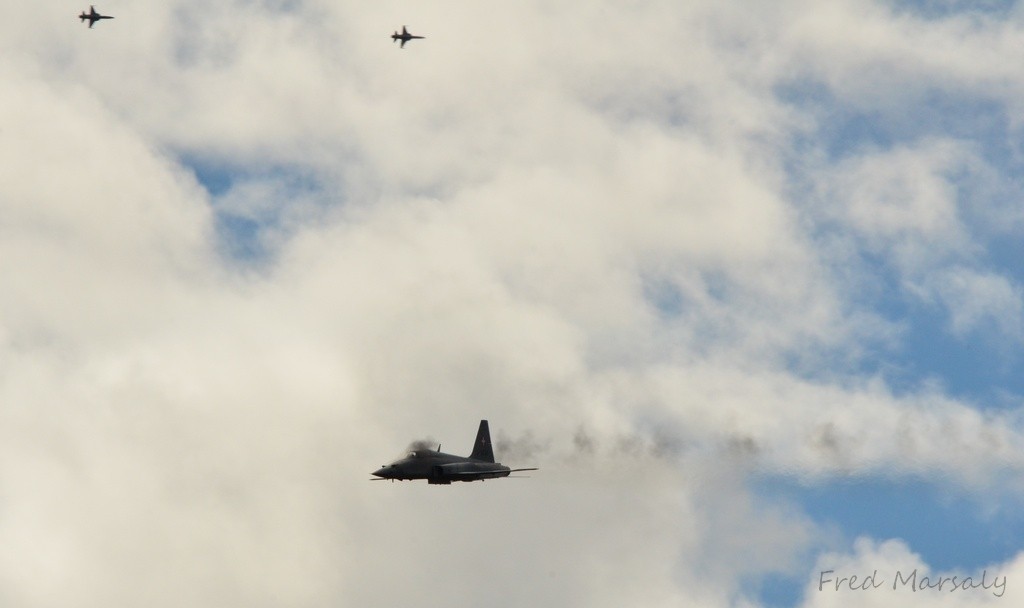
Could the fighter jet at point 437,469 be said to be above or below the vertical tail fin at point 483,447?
below

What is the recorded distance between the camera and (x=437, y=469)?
474ft

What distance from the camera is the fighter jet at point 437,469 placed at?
144m

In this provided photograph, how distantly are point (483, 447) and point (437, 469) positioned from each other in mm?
13464

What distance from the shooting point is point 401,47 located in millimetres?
199500

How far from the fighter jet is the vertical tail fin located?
23.0ft

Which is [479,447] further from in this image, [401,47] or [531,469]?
[401,47]

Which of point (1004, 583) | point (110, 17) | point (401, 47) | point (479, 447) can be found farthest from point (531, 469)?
point (110, 17)

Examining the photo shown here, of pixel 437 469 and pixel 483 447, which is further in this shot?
pixel 483 447

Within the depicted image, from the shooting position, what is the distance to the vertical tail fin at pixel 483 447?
15638 centimetres

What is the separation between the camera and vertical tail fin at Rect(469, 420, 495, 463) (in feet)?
513

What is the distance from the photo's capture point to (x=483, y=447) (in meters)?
157

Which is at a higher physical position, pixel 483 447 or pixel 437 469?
pixel 483 447

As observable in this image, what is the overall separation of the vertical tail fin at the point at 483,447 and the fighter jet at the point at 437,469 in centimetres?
701

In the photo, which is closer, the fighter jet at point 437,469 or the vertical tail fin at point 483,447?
the fighter jet at point 437,469
